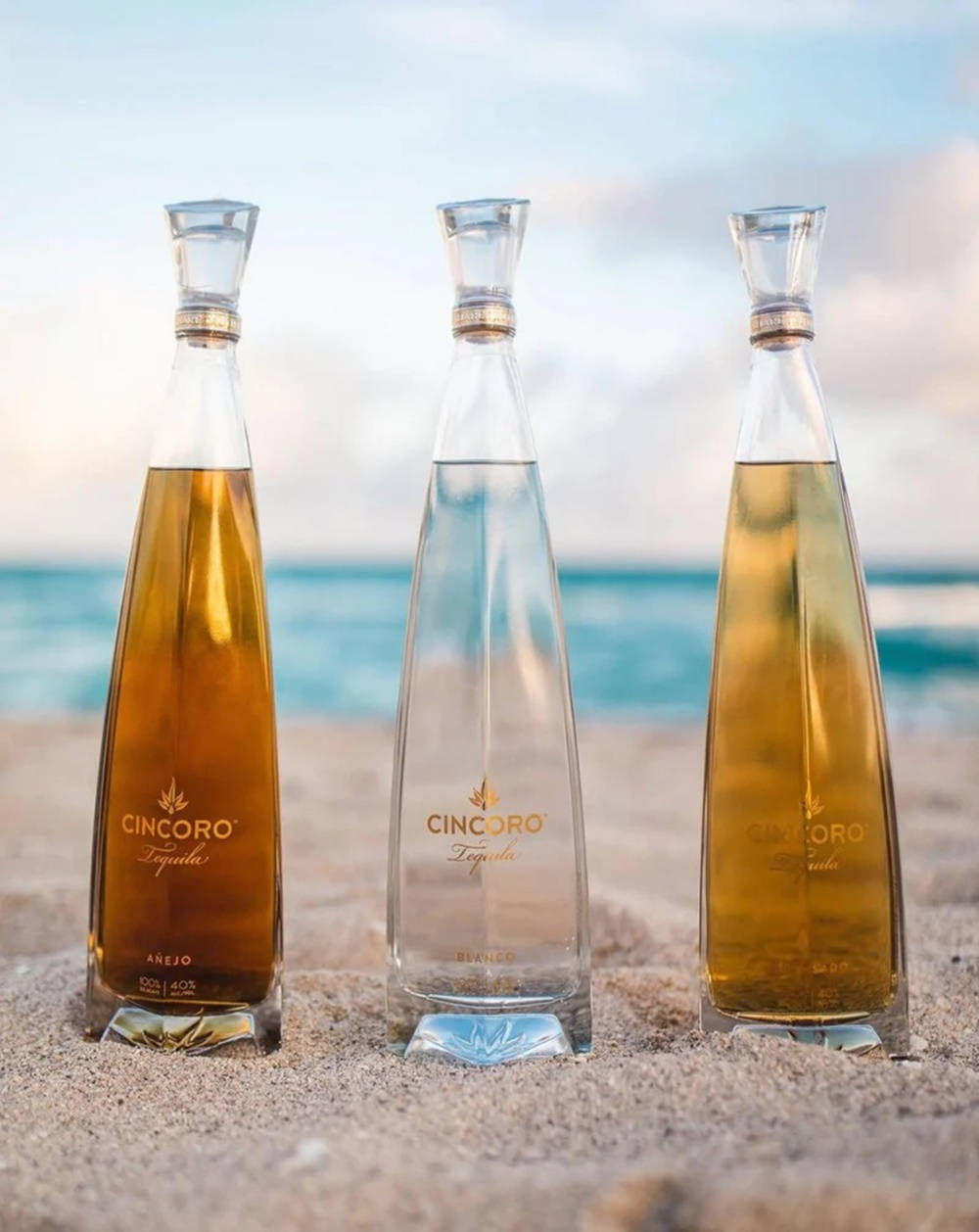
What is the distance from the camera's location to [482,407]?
167cm

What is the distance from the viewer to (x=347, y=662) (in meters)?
13.7

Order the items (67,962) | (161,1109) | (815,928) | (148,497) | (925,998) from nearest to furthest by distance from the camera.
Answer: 1. (161,1109)
2. (815,928)
3. (148,497)
4. (925,998)
5. (67,962)

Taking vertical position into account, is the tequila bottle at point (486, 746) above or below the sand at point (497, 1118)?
above

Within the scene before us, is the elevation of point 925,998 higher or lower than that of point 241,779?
lower

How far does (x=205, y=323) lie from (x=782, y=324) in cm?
66

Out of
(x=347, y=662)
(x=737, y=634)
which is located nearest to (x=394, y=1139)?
(x=737, y=634)

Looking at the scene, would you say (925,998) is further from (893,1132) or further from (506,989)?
(893,1132)

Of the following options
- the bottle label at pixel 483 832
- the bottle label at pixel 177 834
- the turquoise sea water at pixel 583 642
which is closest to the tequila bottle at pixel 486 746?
the bottle label at pixel 483 832

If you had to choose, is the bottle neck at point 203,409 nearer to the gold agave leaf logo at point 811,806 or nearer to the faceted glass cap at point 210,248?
the faceted glass cap at point 210,248

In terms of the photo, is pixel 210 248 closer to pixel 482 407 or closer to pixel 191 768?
pixel 482 407

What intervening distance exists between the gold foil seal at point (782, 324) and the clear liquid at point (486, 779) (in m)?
0.31

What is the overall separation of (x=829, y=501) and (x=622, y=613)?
14.6 meters

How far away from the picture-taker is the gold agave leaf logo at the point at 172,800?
1653 mm

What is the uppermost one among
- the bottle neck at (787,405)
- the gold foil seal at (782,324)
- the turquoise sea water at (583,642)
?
the turquoise sea water at (583,642)
